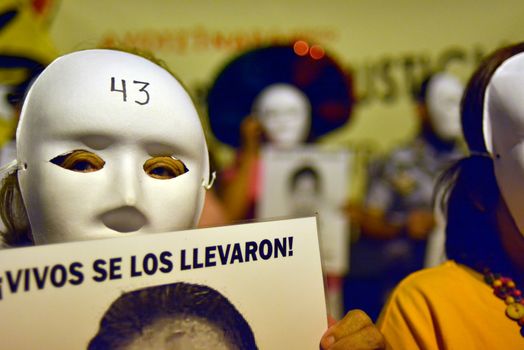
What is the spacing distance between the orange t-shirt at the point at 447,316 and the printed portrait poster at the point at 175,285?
0.14 meters

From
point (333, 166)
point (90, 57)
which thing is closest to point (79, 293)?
point (90, 57)

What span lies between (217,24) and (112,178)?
2.91m

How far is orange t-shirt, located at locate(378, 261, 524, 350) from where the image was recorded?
741 millimetres

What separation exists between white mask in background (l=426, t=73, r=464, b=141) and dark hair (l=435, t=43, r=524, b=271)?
1663mm

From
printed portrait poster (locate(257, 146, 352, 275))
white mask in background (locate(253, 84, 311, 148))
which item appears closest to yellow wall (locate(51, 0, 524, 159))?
white mask in background (locate(253, 84, 311, 148))

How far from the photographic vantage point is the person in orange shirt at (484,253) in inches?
29.6

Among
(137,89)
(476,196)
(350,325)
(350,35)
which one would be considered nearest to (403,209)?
(476,196)

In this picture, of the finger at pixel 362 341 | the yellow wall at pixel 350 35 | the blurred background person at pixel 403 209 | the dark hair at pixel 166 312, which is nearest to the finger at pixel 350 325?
the finger at pixel 362 341

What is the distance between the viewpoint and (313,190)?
2105 mm

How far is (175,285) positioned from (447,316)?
0.42m

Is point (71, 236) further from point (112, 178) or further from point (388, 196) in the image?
point (388, 196)

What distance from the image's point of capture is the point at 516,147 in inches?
30.8

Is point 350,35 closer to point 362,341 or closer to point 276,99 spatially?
point 276,99

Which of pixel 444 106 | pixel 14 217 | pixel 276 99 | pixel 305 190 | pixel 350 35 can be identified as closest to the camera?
pixel 14 217
